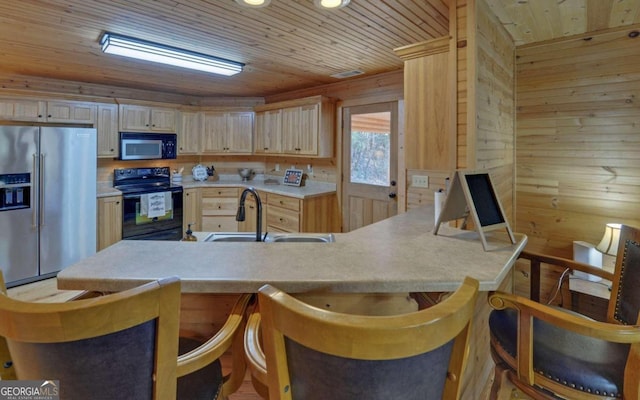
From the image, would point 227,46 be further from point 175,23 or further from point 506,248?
point 506,248

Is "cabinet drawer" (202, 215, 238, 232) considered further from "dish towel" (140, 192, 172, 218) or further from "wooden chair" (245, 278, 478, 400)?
"wooden chair" (245, 278, 478, 400)

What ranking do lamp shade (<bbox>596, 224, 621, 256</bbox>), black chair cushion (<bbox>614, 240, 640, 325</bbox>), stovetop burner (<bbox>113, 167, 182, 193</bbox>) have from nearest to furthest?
black chair cushion (<bbox>614, 240, 640, 325</bbox>), lamp shade (<bbox>596, 224, 621, 256</bbox>), stovetop burner (<bbox>113, 167, 182, 193</bbox>)

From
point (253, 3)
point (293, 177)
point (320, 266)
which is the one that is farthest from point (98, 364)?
point (293, 177)

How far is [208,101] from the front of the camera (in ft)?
18.0

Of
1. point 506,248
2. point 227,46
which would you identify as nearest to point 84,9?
point 227,46

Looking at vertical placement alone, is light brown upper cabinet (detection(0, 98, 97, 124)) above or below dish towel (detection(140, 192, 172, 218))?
above

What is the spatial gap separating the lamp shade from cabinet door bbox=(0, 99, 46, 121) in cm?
586

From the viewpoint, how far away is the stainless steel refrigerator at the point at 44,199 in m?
3.29

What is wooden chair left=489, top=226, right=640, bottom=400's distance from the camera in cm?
97

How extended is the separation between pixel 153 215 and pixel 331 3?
11.9ft

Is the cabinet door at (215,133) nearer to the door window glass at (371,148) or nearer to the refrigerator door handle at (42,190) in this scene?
the refrigerator door handle at (42,190)

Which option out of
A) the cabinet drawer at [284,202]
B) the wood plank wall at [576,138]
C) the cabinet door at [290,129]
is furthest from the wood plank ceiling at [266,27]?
the cabinet drawer at [284,202]

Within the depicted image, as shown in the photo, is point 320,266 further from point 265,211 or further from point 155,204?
point 155,204

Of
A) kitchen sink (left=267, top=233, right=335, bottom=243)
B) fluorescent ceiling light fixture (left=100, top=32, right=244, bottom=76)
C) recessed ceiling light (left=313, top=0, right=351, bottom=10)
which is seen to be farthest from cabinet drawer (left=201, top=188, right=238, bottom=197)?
recessed ceiling light (left=313, top=0, right=351, bottom=10)
